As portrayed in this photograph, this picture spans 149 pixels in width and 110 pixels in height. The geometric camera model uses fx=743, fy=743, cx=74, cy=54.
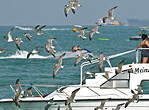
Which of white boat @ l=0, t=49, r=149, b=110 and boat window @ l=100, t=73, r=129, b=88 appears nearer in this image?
white boat @ l=0, t=49, r=149, b=110

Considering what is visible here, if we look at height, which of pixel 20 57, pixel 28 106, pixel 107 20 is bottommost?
pixel 20 57

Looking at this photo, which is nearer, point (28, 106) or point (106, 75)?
point (28, 106)

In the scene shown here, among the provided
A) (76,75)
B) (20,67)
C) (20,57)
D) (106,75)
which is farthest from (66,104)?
(20,57)

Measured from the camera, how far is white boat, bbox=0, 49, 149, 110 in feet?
76.3

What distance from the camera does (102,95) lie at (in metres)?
23.7

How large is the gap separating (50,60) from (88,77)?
4317 centimetres

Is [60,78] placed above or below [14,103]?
below

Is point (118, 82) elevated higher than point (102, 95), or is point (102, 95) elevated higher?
point (118, 82)

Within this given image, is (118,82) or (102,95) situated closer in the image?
(102,95)

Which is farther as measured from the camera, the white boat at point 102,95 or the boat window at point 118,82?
the boat window at point 118,82

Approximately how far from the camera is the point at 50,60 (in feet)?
231

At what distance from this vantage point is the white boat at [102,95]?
2325 centimetres

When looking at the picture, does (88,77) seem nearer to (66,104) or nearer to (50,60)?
(66,104)

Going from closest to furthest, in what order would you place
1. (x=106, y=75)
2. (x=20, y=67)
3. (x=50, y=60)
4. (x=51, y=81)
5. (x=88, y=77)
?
(x=106, y=75) < (x=88, y=77) < (x=51, y=81) < (x=20, y=67) < (x=50, y=60)
